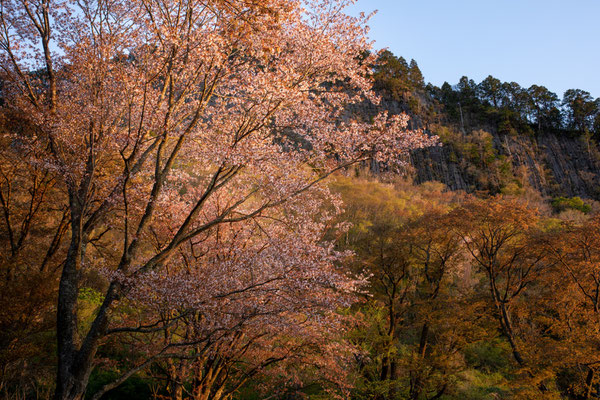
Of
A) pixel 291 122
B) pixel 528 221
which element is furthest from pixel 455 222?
pixel 291 122

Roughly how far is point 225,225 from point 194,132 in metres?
2.11

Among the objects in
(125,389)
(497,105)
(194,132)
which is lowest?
(125,389)

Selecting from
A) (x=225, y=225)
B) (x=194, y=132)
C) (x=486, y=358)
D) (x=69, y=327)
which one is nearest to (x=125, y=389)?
(x=225, y=225)

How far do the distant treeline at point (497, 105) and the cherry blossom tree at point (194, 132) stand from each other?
49.7 metres

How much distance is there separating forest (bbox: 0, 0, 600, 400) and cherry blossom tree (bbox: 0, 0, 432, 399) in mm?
40

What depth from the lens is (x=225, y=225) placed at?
7.80 m

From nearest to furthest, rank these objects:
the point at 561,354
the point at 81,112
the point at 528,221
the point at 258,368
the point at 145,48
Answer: the point at 81,112 → the point at 145,48 → the point at 258,368 → the point at 561,354 → the point at 528,221

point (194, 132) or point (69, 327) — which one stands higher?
Answer: point (194, 132)

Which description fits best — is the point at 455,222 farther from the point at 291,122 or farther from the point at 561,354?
the point at 291,122

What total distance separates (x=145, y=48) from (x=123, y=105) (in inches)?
42.6

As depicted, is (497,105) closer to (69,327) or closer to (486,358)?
(486,358)

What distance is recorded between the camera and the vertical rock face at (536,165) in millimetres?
49119

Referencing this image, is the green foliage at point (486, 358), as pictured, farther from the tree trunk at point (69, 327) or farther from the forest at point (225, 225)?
the tree trunk at point (69, 327)

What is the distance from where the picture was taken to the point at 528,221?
10.9 metres
